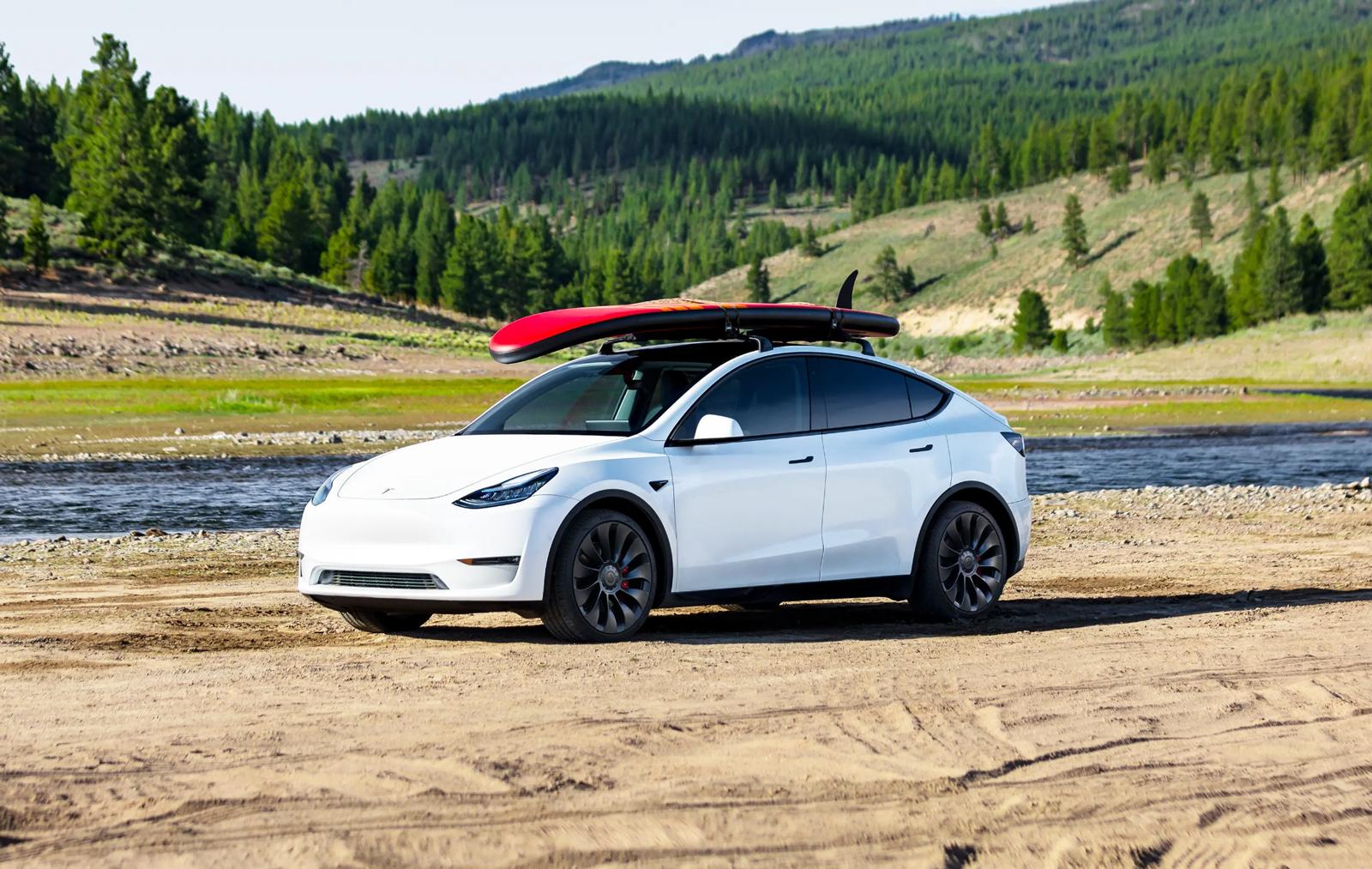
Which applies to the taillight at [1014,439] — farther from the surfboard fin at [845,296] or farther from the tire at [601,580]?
the tire at [601,580]

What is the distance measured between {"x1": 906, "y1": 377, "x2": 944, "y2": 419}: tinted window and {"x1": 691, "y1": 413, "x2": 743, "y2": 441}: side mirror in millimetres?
1798

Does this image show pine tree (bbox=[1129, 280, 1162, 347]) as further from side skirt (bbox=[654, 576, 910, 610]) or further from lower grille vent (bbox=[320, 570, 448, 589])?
lower grille vent (bbox=[320, 570, 448, 589])

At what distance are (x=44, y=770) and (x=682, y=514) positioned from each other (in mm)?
4164

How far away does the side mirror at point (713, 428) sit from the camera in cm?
944

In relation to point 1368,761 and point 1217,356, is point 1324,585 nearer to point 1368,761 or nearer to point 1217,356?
point 1368,761

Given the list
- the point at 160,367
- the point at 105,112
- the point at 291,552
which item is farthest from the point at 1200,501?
the point at 105,112

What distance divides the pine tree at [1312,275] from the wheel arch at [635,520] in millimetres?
120416

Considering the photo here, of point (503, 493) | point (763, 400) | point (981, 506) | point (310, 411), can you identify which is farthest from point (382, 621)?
point (310, 411)

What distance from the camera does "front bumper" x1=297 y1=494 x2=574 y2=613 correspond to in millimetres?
8672

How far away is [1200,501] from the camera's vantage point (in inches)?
856

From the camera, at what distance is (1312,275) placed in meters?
122

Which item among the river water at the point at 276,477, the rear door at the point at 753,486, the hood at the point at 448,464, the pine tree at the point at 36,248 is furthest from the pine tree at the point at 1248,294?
the hood at the point at 448,464

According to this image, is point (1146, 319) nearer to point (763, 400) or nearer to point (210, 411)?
point (210, 411)

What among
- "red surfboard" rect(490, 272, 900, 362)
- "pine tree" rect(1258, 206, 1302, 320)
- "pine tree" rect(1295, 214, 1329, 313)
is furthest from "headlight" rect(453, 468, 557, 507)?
"pine tree" rect(1295, 214, 1329, 313)
